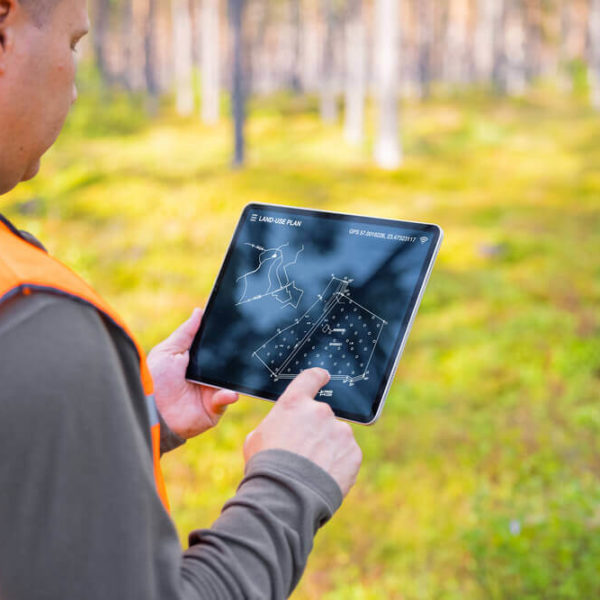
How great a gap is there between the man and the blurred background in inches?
124

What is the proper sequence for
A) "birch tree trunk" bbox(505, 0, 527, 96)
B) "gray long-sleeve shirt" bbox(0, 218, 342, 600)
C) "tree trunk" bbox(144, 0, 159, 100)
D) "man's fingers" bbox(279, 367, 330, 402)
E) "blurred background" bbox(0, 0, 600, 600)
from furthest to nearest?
"birch tree trunk" bbox(505, 0, 527, 96) → "tree trunk" bbox(144, 0, 159, 100) → "blurred background" bbox(0, 0, 600, 600) → "man's fingers" bbox(279, 367, 330, 402) → "gray long-sleeve shirt" bbox(0, 218, 342, 600)

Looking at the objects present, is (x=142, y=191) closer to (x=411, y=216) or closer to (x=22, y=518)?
(x=411, y=216)

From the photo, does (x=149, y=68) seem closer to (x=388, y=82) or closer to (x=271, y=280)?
(x=388, y=82)

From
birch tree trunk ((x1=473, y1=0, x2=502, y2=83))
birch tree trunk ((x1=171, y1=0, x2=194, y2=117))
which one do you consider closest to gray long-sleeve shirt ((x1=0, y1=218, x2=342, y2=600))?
birch tree trunk ((x1=171, y1=0, x2=194, y2=117))

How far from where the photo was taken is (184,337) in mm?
1963

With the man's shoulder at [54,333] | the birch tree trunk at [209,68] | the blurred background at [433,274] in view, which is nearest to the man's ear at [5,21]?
the man's shoulder at [54,333]

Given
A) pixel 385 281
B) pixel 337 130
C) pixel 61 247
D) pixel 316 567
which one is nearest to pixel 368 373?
pixel 385 281

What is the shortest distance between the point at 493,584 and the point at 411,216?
10173 millimetres

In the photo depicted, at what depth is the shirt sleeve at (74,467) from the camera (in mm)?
1016

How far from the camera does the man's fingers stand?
4.99ft

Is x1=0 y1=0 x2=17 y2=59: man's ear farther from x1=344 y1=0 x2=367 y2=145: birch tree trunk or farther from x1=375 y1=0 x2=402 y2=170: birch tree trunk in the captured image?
x1=344 y1=0 x2=367 y2=145: birch tree trunk

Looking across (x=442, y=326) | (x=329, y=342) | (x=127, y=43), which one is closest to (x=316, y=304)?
(x=329, y=342)

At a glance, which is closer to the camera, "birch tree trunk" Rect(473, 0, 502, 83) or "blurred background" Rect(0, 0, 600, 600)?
"blurred background" Rect(0, 0, 600, 600)

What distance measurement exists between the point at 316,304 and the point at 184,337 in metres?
0.37
